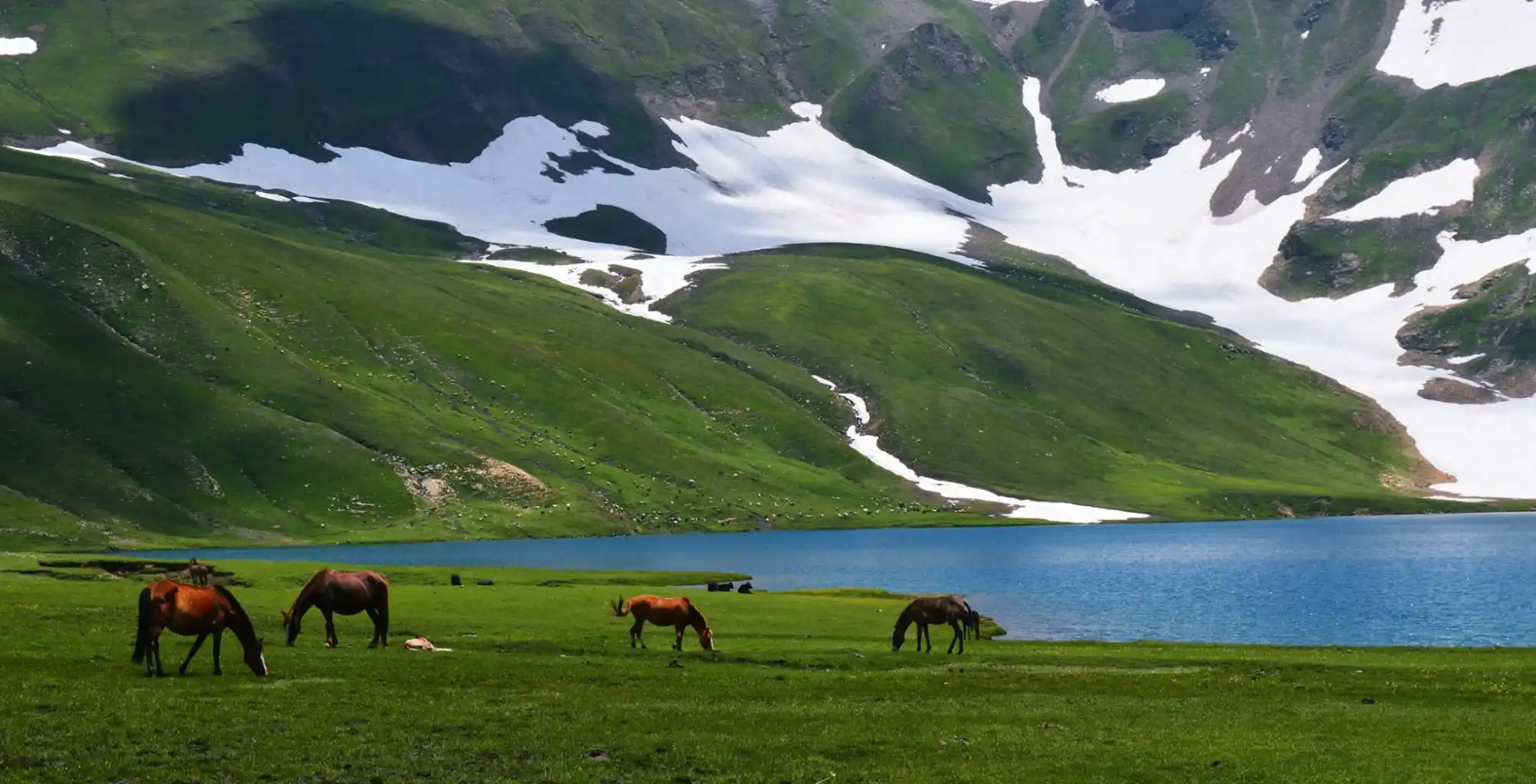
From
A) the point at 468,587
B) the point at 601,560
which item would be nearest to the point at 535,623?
the point at 468,587

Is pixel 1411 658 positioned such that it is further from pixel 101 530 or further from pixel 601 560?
pixel 101 530

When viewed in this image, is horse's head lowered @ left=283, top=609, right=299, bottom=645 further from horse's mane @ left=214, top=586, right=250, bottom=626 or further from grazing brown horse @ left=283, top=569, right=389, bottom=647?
horse's mane @ left=214, top=586, right=250, bottom=626

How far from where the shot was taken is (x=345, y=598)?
146 ft

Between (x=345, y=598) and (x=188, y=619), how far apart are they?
1047 cm

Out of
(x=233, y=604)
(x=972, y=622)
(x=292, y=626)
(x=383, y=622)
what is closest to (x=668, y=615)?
(x=383, y=622)

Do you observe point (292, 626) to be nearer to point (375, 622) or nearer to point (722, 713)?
point (375, 622)

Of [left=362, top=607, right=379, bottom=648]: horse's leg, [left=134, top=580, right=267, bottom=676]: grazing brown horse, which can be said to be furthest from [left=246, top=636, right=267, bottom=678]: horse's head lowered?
[left=362, top=607, right=379, bottom=648]: horse's leg

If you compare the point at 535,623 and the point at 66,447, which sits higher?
the point at 66,447

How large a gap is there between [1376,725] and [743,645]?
2576 centimetres

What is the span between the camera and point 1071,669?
47688mm

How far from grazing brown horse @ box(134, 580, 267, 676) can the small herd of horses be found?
0.06ft

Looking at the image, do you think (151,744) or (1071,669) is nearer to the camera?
(151,744)

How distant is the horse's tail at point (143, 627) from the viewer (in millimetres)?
33344

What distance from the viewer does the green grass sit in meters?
25.9
